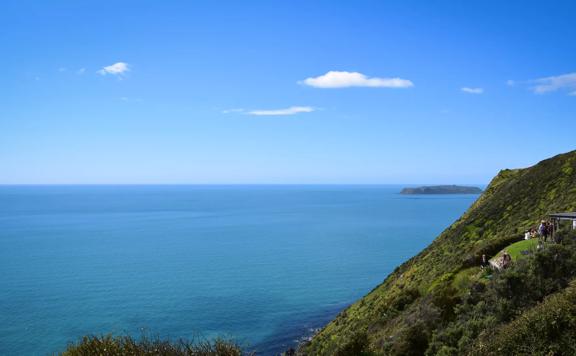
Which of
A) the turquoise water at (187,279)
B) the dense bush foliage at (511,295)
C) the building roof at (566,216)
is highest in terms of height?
the building roof at (566,216)

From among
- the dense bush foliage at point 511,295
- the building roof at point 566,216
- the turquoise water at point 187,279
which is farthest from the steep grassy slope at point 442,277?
the turquoise water at point 187,279

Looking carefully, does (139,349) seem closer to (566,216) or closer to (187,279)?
(566,216)

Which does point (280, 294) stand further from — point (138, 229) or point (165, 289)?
point (138, 229)

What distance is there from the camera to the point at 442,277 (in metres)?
28.7

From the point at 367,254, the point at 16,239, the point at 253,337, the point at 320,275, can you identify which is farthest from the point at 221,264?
the point at 16,239

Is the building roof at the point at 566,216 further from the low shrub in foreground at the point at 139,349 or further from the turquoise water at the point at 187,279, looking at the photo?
the turquoise water at the point at 187,279

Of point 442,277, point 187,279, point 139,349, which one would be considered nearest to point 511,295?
A: point 442,277

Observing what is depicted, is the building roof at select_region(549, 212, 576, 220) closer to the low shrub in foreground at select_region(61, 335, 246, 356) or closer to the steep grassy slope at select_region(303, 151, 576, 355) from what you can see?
the steep grassy slope at select_region(303, 151, 576, 355)

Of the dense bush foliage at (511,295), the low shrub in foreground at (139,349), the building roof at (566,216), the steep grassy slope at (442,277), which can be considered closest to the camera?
the dense bush foliage at (511,295)

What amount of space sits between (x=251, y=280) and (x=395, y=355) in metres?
63.7

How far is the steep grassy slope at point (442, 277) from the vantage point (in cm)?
1952

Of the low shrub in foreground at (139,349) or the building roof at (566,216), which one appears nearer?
the low shrub in foreground at (139,349)

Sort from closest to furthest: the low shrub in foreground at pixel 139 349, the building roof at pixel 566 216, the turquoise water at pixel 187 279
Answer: the low shrub in foreground at pixel 139 349
the building roof at pixel 566 216
the turquoise water at pixel 187 279

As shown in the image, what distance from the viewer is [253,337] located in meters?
49.5
